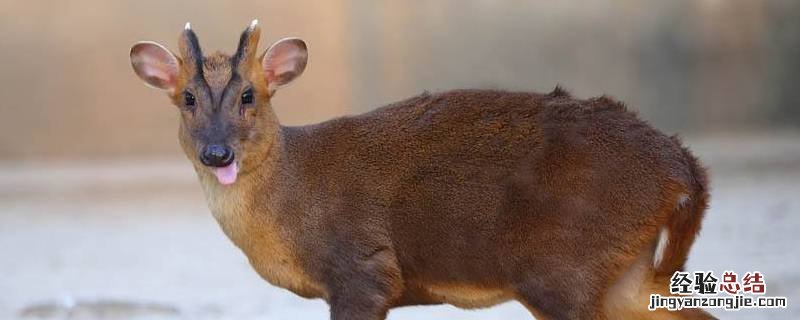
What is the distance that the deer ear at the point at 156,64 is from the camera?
19.3 ft

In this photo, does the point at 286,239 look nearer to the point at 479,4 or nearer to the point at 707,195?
the point at 707,195

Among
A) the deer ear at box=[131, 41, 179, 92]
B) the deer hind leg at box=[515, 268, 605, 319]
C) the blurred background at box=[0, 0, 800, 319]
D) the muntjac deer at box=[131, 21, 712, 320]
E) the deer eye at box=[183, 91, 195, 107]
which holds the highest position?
the blurred background at box=[0, 0, 800, 319]

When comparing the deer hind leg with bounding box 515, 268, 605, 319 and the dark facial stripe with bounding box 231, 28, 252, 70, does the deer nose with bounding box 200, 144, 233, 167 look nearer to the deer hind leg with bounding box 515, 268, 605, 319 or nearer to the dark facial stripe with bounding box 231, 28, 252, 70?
the dark facial stripe with bounding box 231, 28, 252, 70

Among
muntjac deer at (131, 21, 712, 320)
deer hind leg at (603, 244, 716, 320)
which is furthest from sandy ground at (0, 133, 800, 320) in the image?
muntjac deer at (131, 21, 712, 320)

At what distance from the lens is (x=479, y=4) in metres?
14.3

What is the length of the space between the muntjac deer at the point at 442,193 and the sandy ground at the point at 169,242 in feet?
8.14

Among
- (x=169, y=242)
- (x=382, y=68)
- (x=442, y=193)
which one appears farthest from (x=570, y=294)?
(x=382, y=68)

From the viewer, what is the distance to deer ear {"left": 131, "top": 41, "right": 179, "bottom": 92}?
5891 millimetres

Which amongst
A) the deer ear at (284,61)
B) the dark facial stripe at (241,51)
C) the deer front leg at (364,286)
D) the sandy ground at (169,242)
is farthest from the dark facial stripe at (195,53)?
the sandy ground at (169,242)

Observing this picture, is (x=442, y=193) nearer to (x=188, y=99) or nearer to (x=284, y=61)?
(x=284, y=61)

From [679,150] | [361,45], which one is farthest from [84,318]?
[361,45]

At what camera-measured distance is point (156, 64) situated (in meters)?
5.91

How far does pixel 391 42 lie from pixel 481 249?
29.4ft

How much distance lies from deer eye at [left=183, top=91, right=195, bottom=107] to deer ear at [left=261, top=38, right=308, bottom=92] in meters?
0.35
